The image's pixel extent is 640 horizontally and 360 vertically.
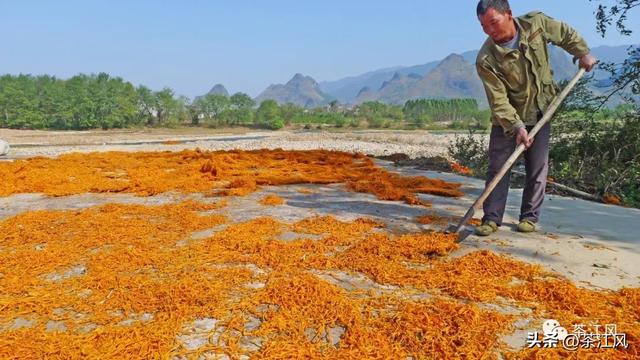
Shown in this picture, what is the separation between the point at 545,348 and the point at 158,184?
20.0 ft

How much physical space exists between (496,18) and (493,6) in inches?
3.8

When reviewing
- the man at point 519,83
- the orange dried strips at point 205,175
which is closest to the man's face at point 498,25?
the man at point 519,83

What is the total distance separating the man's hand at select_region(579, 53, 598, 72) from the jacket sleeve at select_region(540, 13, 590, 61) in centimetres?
4

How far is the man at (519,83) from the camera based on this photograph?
3.64 metres

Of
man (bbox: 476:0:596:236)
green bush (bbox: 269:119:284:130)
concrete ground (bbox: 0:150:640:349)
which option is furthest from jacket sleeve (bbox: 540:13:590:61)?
green bush (bbox: 269:119:284:130)

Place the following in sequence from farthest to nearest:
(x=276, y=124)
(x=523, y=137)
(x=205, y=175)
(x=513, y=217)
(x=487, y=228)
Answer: (x=276, y=124)
(x=205, y=175)
(x=513, y=217)
(x=487, y=228)
(x=523, y=137)

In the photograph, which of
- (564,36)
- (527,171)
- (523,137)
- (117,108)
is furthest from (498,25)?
(117,108)

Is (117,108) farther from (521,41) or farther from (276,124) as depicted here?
(521,41)

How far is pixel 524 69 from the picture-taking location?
12.2ft

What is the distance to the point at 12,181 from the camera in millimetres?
7246

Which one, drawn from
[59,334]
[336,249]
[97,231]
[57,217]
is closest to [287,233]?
[336,249]

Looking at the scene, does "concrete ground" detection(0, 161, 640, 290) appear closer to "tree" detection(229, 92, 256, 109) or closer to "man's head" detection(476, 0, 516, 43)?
"man's head" detection(476, 0, 516, 43)

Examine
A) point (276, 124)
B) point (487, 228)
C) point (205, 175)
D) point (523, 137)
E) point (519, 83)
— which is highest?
point (519, 83)

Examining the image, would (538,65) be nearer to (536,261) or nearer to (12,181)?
(536,261)
